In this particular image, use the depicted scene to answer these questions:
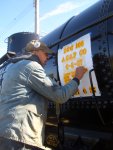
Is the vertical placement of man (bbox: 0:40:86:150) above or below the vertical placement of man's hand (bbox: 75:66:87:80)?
below

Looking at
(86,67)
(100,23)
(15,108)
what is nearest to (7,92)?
(15,108)

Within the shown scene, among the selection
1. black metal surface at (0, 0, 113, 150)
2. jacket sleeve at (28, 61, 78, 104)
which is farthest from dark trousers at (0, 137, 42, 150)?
black metal surface at (0, 0, 113, 150)

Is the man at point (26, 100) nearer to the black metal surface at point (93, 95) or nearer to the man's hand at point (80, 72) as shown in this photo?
the man's hand at point (80, 72)

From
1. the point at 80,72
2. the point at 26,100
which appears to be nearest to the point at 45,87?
the point at 26,100

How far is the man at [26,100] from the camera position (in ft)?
10.5

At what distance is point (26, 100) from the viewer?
334 cm

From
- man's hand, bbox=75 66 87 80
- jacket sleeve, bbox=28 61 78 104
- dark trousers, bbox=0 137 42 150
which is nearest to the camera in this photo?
dark trousers, bbox=0 137 42 150

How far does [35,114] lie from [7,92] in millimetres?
397

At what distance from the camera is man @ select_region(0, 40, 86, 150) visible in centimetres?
319

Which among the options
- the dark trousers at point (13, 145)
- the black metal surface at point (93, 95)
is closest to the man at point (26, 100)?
the dark trousers at point (13, 145)

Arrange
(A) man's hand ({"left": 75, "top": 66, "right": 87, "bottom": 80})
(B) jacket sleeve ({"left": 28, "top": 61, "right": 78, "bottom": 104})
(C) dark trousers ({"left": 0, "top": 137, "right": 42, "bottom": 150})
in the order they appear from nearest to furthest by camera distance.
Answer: (C) dark trousers ({"left": 0, "top": 137, "right": 42, "bottom": 150}) → (B) jacket sleeve ({"left": 28, "top": 61, "right": 78, "bottom": 104}) → (A) man's hand ({"left": 75, "top": 66, "right": 87, "bottom": 80})

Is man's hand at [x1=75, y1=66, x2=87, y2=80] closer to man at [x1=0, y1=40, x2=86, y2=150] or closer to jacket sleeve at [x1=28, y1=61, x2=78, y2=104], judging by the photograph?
man at [x1=0, y1=40, x2=86, y2=150]

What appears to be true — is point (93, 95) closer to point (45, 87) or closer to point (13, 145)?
point (45, 87)

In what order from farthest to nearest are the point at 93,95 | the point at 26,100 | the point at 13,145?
the point at 93,95 → the point at 26,100 → the point at 13,145
